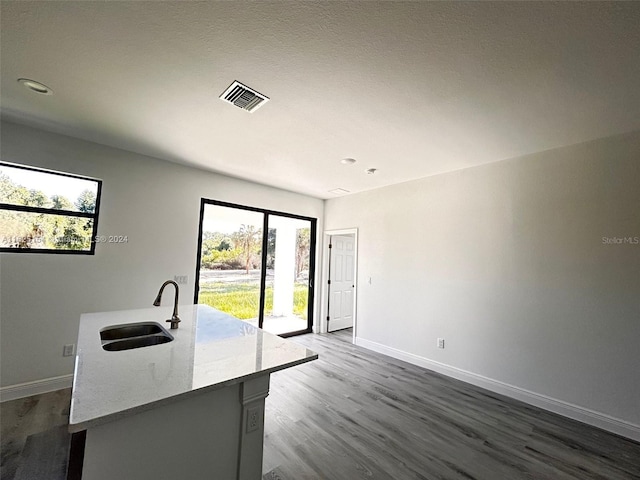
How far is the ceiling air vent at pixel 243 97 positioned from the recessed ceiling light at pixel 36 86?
1348 mm

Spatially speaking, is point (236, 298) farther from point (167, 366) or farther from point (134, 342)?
point (167, 366)

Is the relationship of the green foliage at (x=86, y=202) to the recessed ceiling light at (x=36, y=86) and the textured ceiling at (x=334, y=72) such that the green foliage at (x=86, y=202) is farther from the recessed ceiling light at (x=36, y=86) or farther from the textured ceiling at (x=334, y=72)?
the recessed ceiling light at (x=36, y=86)

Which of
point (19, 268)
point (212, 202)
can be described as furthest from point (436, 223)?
point (19, 268)

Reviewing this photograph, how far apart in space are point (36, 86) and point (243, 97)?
1.57 metres

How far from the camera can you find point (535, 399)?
284cm

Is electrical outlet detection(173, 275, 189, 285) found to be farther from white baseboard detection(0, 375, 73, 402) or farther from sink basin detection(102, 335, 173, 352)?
sink basin detection(102, 335, 173, 352)

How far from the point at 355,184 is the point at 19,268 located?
164 inches

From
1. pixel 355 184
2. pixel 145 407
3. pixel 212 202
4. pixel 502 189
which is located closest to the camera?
pixel 145 407

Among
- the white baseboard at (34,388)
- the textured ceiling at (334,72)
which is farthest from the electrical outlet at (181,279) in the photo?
the textured ceiling at (334,72)

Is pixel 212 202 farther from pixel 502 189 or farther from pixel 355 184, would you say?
pixel 502 189

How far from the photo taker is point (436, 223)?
150 inches

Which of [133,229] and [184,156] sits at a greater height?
[184,156]

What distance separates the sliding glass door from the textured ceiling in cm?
161

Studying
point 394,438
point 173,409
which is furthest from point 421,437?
point 173,409
